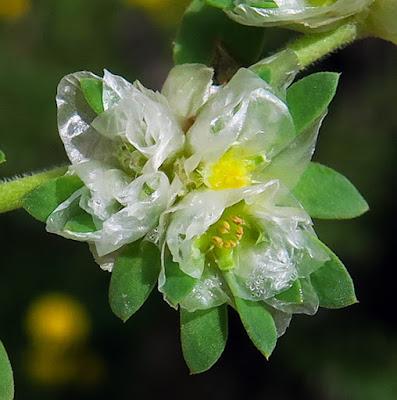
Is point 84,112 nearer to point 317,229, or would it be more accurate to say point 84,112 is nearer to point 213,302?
point 213,302

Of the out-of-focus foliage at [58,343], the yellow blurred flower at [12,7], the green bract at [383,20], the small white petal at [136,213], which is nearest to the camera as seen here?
the small white petal at [136,213]

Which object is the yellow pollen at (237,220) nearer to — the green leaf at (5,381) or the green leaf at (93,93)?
the green leaf at (93,93)

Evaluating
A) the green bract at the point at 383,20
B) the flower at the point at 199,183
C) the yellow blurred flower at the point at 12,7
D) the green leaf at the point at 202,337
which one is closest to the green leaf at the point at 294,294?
the flower at the point at 199,183

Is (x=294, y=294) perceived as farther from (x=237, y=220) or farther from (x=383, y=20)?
(x=383, y=20)

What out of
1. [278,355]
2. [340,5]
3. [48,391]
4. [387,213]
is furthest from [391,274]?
[340,5]

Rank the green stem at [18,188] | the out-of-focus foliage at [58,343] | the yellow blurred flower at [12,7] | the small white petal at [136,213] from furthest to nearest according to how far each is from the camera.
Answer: the out-of-focus foliage at [58,343]
the yellow blurred flower at [12,7]
the green stem at [18,188]
the small white petal at [136,213]

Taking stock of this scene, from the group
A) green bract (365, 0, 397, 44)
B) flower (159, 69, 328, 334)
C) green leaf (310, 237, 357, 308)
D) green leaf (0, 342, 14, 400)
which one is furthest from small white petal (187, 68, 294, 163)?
green leaf (0, 342, 14, 400)

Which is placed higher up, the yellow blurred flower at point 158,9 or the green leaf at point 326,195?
the green leaf at point 326,195

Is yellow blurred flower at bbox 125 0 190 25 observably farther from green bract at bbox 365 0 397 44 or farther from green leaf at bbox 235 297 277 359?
green leaf at bbox 235 297 277 359

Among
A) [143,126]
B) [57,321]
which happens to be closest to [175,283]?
[143,126]
